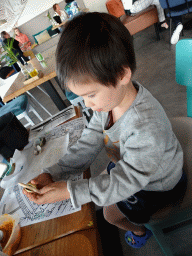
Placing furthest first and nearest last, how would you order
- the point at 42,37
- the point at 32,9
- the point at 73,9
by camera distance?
the point at 32,9, the point at 42,37, the point at 73,9

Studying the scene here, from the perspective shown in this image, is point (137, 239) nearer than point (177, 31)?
Yes

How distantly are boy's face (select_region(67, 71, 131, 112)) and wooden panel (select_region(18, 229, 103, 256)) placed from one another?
0.39 metres

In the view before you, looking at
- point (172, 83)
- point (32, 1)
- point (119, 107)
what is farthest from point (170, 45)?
point (32, 1)

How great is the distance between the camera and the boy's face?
1.80 ft

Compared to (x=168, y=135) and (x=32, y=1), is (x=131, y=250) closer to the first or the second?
(x=168, y=135)

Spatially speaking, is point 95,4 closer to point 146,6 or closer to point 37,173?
point 146,6

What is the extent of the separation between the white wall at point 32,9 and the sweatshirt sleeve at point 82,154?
20.7 ft

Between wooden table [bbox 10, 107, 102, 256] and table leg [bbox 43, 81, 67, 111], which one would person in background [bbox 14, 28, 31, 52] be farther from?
wooden table [bbox 10, 107, 102, 256]

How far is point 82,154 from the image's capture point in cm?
79

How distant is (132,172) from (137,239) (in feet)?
2.52

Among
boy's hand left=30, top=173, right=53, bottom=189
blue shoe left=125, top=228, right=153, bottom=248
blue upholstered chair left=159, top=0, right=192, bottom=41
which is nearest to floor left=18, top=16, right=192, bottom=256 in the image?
blue shoe left=125, top=228, right=153, bottom=248

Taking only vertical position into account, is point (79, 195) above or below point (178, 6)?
above

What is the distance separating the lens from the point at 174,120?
873 mm

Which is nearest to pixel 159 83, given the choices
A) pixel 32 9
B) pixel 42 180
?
pixel 42 180
